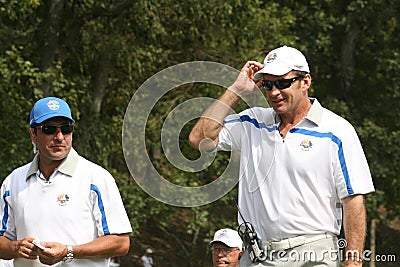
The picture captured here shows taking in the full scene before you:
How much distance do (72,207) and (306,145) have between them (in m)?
1.41

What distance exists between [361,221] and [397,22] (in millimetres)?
18453

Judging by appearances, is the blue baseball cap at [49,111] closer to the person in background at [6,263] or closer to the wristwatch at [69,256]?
the wristwatch at [69,256]

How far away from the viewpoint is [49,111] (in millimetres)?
6027

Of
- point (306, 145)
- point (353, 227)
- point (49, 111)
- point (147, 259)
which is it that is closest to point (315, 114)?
point (306, 145)

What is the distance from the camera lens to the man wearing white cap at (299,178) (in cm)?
563

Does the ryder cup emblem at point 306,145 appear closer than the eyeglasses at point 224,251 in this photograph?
Yes

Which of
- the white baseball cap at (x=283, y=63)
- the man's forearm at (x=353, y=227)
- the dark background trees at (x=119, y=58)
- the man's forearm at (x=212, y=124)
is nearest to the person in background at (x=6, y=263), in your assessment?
the man's forearm at (x=212, y=124)

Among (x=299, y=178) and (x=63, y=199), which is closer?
(x=299, y=178)

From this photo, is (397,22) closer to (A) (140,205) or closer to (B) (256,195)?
(A) (140,205)

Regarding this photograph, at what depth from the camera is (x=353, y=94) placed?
81.6ft

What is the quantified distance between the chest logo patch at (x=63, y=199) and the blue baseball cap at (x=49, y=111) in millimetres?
493

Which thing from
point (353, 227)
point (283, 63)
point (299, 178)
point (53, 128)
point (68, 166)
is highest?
point (283, 63)

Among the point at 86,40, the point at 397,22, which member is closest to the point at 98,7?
the point at 86,40

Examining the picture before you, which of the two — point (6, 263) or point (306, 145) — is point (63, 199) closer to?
point (306, 145)
